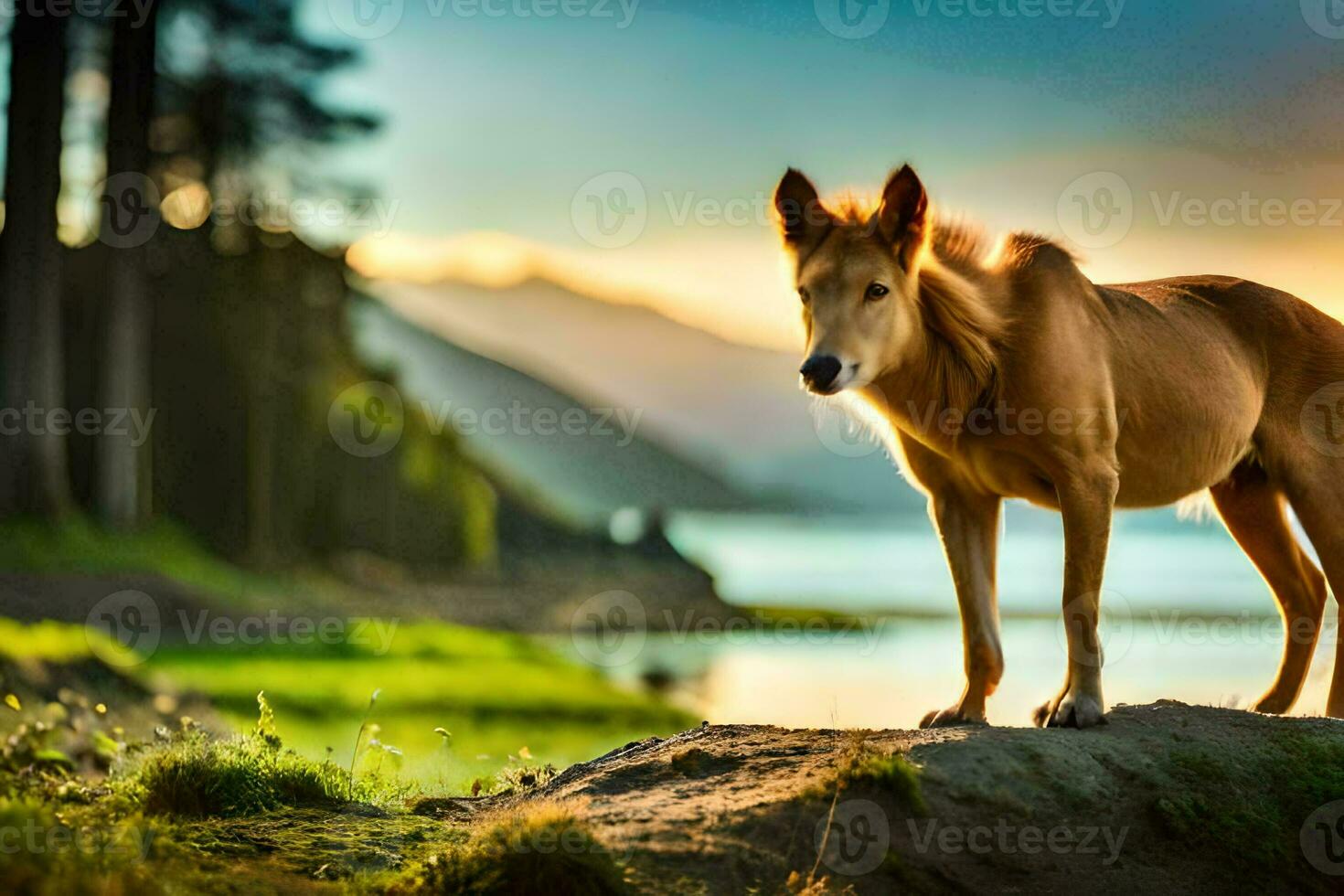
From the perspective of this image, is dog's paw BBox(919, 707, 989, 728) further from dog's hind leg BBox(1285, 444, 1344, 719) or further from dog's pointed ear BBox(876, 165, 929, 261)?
dog's hind leg BBox(1285, 444, 1344, 719)

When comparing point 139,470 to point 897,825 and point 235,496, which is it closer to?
point 235,496

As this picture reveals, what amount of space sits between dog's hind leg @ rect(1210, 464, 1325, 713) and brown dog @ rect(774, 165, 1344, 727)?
1 cm

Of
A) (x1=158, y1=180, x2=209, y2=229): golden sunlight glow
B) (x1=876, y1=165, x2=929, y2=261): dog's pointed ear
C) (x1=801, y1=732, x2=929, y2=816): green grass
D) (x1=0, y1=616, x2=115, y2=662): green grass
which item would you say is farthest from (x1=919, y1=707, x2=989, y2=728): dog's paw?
(x1=158, y1=180, x2=209, y2=229): golden sunlight glow

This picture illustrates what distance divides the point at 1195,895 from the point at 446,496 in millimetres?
17810

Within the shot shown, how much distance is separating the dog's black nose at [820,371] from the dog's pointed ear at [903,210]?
0.80 meters

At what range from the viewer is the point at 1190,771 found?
20.9ft

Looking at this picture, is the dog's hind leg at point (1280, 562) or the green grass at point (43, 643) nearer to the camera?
the dog's hind leg at point (1280, 562)

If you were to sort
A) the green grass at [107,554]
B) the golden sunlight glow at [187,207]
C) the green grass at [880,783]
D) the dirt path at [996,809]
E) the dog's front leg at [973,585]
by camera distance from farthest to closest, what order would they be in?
the golden sunlight glow at [187,207] → the green grass at [107,554] → the dog's front leg at [973,585] → the green grass at [880,783] → the dirt path at [996,809]

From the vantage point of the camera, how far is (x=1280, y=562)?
27.1 feet

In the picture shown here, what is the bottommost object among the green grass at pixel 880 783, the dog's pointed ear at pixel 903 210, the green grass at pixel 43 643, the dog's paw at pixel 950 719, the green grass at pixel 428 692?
the green grass at pixel 428 692

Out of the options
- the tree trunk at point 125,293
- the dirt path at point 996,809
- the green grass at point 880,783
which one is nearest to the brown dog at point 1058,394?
the dirt path at point 996,809

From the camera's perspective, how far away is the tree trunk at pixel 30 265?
17703 millimetres

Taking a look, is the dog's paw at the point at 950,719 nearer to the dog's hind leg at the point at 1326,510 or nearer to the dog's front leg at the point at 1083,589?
the dog's front leg at the point at 1083,589

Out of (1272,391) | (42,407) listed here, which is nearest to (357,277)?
(42,407)
